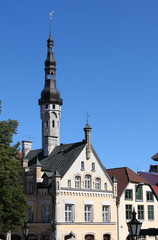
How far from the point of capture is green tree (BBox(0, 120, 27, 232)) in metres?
39.0

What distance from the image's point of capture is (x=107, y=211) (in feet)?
187

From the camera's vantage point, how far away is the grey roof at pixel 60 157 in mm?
54391

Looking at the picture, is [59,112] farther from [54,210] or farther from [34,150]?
[54,210]

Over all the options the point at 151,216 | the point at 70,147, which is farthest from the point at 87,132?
the point at 151,216

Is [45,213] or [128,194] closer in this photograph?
[45,213]

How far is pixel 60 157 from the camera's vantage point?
2248 inches

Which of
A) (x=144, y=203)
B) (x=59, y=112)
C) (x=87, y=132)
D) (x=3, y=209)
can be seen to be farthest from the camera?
(x=59, y=112)

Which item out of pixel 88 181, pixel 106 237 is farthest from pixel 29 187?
pixel 106 237

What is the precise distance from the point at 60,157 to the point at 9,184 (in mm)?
16504

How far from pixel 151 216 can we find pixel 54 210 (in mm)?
16299

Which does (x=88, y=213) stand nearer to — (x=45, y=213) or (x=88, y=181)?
(x=88, y=181)

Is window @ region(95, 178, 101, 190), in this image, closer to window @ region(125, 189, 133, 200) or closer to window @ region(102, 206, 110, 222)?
window @ region(102, 206, 110, 222)

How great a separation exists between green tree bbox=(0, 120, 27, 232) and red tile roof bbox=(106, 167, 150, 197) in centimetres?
2068

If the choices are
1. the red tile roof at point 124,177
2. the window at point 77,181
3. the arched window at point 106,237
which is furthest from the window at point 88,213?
the red tile roof at point 124,177
